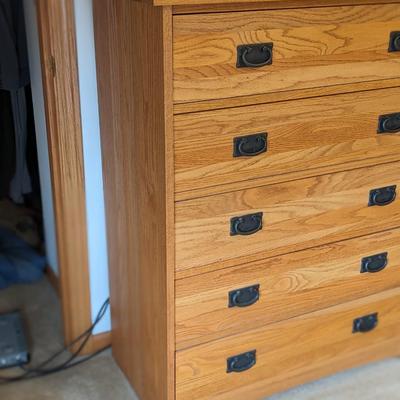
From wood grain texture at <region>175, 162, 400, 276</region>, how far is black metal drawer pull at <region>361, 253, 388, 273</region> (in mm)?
84

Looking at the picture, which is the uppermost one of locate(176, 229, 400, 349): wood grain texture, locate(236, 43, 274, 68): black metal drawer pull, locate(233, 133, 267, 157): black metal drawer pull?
locate(236, 43, 274, 68): black metal drawer pull

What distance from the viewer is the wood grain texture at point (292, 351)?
64.0 inches

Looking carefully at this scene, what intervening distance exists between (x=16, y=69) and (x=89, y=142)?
1.63 feet

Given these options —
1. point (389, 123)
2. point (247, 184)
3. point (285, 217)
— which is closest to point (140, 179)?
point (247, 184)

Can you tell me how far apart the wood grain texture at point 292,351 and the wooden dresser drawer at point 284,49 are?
25.4 inches

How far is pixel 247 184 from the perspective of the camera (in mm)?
1469

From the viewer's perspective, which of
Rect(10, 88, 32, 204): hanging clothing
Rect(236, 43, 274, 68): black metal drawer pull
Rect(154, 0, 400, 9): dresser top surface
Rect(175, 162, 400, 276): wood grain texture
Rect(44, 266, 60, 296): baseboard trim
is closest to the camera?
Rect(154, 0, 400, 9): dresser top surface

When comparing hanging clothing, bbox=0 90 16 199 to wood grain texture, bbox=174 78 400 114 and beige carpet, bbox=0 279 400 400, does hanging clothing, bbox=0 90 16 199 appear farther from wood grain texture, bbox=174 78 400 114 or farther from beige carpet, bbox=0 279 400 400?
wood grain texture, bbox=174 78 400 114

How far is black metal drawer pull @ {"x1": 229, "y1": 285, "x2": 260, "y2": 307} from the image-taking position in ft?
5.16

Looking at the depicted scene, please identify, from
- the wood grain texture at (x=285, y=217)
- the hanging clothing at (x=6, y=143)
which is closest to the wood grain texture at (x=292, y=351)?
the wood grain texture at (x=285, y=217)

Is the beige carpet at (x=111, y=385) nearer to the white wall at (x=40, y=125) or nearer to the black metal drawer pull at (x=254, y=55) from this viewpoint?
the white wall at (x=40, y=125)

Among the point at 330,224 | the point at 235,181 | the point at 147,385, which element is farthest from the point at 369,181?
the point at 147,385

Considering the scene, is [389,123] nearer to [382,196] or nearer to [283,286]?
[382,196]

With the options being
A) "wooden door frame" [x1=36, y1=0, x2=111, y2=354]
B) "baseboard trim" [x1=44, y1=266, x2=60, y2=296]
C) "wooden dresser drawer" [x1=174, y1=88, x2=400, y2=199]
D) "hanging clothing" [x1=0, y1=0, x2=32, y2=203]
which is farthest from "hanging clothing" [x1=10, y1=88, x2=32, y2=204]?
"wooden dresser drawer" [x1=174, y1=88, x2=400, y2=199]
